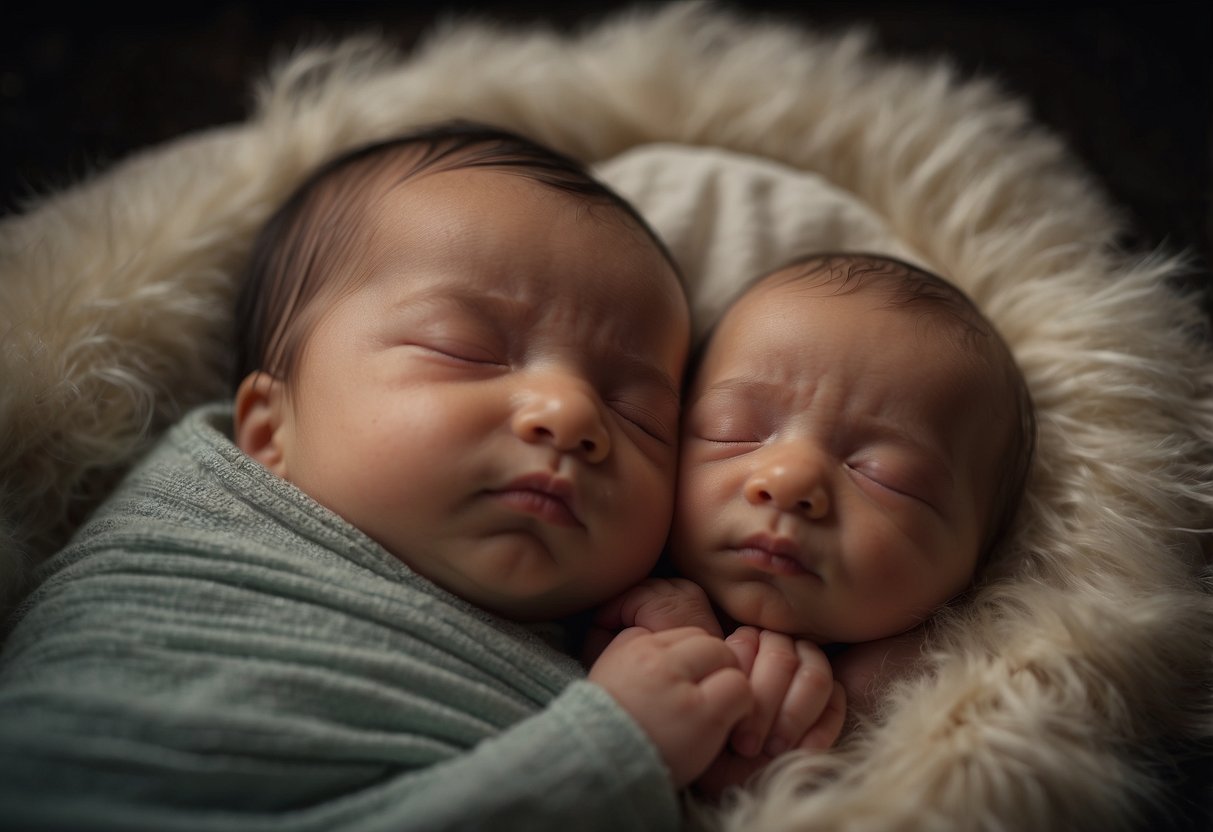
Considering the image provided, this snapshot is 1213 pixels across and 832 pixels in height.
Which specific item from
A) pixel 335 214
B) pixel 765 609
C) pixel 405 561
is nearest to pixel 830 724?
pixel 765 609

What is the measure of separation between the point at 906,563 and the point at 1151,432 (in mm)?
514

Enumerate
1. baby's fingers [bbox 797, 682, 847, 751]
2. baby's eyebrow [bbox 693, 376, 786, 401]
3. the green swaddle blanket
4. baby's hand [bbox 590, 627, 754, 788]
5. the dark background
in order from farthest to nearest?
the dark background → baby's eyebrow [bbox 693, 376, 786, 401] → baby's fingers [bbox 797, 682, 847, 751] → baby's hand [bbox 590, 627, 754, 788] → the green swaddle blanket

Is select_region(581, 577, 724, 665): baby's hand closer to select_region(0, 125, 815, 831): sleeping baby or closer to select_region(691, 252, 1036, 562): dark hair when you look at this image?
select_region(0, 125, 815, 831): sleeping baby

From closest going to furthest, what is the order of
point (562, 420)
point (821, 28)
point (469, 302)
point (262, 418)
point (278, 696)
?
point (278, 696) < point (562, 420) < point (469, 302) < point (262, 418) < point (821, 28)

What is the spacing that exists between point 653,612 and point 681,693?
6.9 inches

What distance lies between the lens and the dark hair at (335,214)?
1433 mm

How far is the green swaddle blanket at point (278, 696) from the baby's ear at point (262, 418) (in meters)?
0.09

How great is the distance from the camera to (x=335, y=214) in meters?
1.48

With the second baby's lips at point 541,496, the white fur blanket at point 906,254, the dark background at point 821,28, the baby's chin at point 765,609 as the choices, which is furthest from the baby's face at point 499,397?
the dark background at point 821,28

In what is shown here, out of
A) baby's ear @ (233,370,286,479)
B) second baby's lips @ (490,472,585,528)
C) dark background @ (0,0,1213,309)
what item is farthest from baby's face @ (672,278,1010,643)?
dark background @ (0,0,1213,309)

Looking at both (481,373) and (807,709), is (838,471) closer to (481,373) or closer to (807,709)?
(807,709)

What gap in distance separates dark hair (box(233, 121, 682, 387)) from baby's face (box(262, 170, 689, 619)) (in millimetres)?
46

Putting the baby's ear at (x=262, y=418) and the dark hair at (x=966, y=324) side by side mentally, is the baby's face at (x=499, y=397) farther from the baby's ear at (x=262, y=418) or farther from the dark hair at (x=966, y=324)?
the dark hair at (x=966, y=324)

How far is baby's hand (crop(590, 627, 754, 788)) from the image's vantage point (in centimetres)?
113
